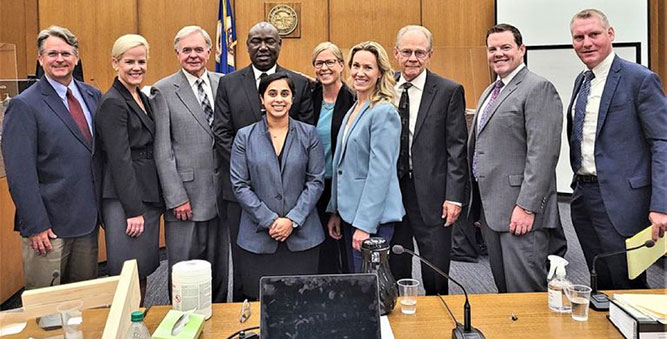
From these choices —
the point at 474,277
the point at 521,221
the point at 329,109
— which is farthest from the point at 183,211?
the point at 474,277

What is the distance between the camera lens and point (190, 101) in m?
2.83

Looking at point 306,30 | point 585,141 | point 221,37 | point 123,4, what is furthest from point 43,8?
point 585,141

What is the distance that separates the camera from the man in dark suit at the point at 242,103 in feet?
9.08

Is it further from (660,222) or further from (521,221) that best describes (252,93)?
(660,222)

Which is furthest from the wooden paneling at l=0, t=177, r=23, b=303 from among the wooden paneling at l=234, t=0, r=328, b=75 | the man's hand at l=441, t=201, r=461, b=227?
the wooden paneling at l=234, t=0, r=328, b=75

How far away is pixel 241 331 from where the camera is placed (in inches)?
57.8

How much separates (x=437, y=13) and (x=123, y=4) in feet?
Answer: 12.6

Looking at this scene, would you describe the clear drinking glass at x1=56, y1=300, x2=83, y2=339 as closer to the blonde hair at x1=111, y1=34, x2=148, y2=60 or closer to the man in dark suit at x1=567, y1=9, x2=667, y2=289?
the blonde hair at x1=111, y1=34, x2=148, y2=60

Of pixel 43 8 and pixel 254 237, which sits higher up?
pixel 43 8

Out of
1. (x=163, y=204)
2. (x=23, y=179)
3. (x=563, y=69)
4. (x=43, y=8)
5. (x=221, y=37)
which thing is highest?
(x=43, y=8)

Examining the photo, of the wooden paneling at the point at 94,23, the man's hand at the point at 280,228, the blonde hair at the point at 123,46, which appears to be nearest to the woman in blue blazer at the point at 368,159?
the man's hand at the point at 280,228

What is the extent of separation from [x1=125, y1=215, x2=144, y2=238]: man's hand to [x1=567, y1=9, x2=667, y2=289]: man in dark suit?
213cm

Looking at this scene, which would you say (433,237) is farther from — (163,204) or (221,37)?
(221,37)

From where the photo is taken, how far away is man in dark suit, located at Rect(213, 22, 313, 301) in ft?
9.08
